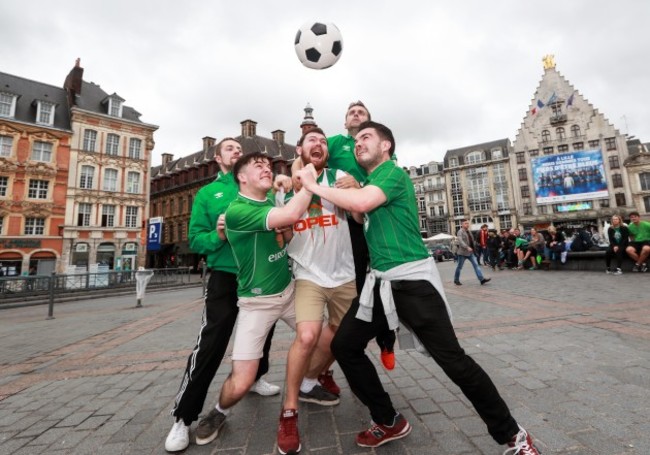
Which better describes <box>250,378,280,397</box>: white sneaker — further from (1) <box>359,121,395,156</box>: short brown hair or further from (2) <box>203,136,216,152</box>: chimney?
(2) <box>203,136,216,152</box>: chimney

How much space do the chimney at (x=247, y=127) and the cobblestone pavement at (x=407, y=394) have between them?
36491 mm

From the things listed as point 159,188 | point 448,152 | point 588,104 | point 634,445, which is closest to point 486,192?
point 448,152

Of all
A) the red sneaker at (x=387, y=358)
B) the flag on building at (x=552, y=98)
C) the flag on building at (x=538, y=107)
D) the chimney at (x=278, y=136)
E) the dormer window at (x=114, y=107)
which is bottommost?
the red sneaker at (x=387, y=358)

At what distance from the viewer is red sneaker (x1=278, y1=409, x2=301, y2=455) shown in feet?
6.66

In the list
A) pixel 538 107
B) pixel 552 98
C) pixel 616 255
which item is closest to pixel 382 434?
pixel 616 255

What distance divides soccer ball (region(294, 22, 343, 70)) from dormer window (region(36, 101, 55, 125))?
33262mm

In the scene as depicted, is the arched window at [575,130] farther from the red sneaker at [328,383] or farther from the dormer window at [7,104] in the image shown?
the dormer window at [7,104]

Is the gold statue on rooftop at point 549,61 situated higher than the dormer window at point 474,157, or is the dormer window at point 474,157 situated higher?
the gold statue on rooftop at point 549,61

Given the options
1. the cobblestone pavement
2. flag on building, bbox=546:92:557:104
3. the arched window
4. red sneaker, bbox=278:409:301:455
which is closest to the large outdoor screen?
the arched window

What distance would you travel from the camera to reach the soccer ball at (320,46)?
4266 mm

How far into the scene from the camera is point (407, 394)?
2867 millimetres

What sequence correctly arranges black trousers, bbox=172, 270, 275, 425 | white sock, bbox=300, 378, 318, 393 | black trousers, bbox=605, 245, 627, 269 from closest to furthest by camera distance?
1. black trousers, bbox=172, 270, 275, 425
2. white sock, bbox=300, 378, 318, 393
3. black trousers, bbox=605, 245, 627, 269

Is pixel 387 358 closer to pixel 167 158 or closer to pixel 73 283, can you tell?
pixel 73 283

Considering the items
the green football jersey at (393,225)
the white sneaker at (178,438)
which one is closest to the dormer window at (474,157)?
the green football jersey at (393,225)
